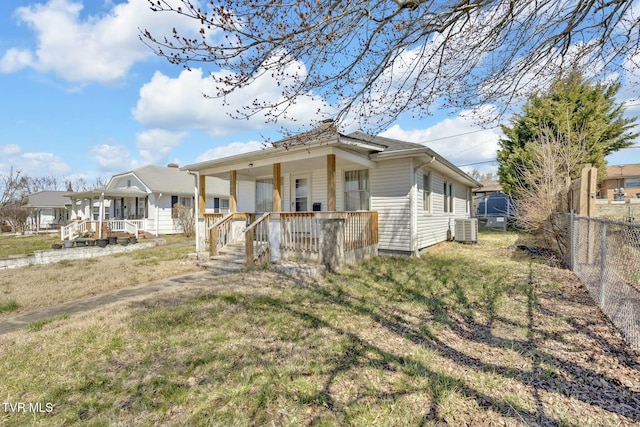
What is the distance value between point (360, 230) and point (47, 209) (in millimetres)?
37585

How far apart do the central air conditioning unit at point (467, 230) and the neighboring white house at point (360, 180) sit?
794 millimetres

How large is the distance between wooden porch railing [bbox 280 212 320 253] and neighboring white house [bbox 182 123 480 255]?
555 mm

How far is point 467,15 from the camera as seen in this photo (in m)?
4.62

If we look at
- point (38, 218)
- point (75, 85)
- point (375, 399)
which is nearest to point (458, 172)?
point (375, 399)

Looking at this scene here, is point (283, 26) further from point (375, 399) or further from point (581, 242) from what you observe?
point (581, 242)

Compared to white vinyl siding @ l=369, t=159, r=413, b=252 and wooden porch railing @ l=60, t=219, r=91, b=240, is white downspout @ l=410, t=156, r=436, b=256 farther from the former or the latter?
wooden porch railing @ l=60, t=219, r=91, b=240

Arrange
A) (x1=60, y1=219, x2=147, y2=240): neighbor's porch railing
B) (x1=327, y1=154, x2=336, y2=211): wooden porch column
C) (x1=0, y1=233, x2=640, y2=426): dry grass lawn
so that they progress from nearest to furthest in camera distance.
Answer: (x1=0, y1=233, x2=640, y2=426): dry grass lawn, (x1=327, y1=154, x2=336, y2=211): wooden porch column, (x1=60, y1=219, x2=147, y2=240): neighbor's porch railing

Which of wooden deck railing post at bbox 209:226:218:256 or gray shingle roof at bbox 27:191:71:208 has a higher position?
gray shingle roof at bbox 27:191:71:208

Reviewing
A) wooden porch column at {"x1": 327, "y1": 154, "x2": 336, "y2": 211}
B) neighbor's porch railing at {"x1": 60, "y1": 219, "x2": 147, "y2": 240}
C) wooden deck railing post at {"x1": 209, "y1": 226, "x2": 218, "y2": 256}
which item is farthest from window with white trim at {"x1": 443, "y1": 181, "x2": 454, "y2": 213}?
neighbor's porch railing at {"x1": 60, "y1": 219, "x2": 147, "y2": 240}

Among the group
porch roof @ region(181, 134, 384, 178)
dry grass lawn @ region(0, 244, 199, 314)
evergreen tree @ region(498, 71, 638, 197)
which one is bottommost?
dry grass lawn @ region(0, 244, 199, 314)

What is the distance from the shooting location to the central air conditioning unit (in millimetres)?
Answer: 12238

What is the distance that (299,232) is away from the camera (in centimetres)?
766

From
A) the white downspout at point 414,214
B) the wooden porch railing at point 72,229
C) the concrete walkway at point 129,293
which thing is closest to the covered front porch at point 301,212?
the concrete walkway at point 129,293

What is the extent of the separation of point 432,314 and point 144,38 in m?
4.94
